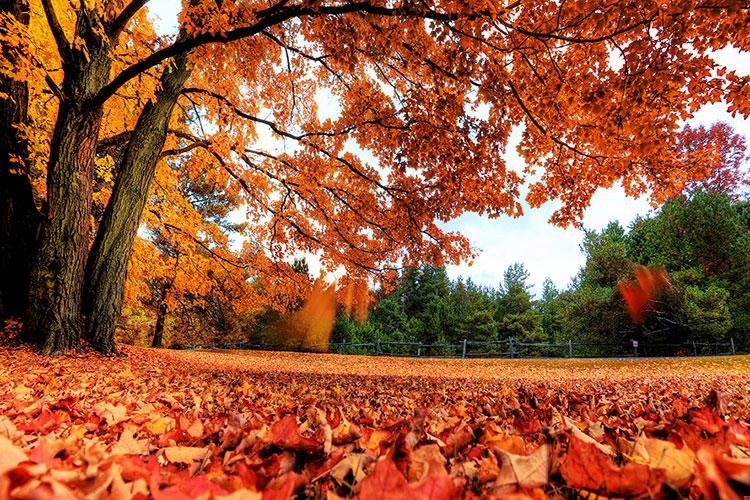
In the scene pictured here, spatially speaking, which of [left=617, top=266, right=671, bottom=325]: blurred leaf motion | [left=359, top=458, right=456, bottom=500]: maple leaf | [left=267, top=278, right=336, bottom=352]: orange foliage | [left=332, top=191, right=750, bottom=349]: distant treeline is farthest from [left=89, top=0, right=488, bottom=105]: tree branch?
[left=617, top=266, right=671, bottom=325]: blurred leaf motion

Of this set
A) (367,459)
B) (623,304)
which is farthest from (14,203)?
(623,304)

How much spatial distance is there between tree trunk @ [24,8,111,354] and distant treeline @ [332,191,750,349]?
6.22m

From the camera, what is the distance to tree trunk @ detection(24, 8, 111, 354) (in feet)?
17.7

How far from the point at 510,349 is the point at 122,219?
22409 mm

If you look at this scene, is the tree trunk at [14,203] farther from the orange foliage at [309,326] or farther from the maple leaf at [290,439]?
the orange foliage at [309,326]

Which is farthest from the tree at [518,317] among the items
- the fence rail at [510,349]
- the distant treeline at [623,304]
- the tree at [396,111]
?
the tree at [396,111]

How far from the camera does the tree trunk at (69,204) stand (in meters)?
5.40

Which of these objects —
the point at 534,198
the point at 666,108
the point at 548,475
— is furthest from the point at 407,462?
the point at 534,198

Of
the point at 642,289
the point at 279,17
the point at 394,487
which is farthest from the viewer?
the point at 642,289

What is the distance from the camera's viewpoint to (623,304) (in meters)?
22.3

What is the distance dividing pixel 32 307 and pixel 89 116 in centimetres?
287

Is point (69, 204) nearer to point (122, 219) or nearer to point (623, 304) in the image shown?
Answer: point (122, 219)

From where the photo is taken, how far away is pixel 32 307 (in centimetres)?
538

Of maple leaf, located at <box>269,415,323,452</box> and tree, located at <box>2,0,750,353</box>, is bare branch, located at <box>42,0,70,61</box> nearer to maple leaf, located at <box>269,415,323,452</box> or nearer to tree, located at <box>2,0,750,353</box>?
tree, located at <box>2,0,750,353</box>
